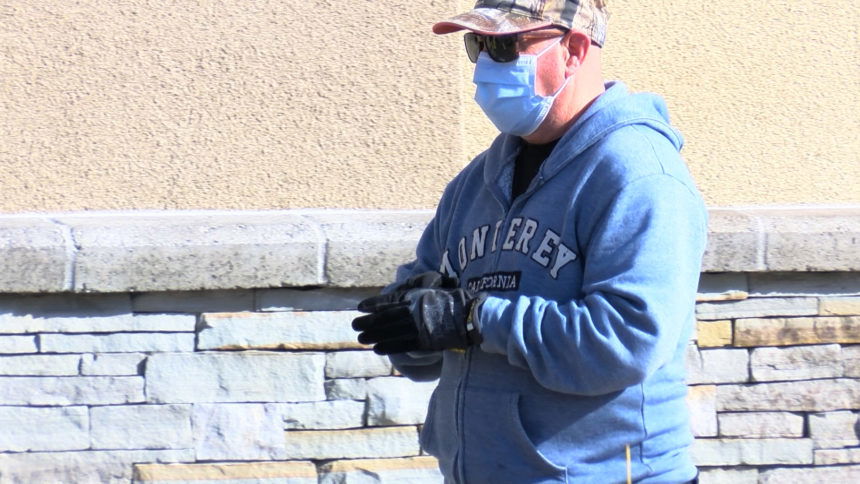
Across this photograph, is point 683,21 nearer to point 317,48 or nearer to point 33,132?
point 317,48

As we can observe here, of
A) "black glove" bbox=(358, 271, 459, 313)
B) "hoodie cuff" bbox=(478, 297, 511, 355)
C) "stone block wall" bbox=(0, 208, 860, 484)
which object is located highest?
"hoodie cuff" bbox=(478, 297, 511, 355)

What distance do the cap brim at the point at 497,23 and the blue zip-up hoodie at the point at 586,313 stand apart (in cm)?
18

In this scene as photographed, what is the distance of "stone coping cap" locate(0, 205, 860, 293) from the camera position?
3.07 meters

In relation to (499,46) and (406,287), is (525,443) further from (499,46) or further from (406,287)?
(499,46)

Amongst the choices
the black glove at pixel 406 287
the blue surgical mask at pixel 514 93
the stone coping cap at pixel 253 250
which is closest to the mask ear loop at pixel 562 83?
the blue surgical mask at pixel 514 93

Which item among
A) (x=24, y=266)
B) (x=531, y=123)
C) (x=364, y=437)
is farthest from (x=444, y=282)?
(x=24, y=266)

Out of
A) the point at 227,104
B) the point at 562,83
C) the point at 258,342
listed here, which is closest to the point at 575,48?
the point at 562,83

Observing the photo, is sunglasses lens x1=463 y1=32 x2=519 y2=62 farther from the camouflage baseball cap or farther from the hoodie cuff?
the hoodie cuff

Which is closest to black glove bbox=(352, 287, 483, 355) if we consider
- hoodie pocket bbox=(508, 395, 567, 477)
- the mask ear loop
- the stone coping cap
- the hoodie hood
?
hoodie pocket bbox=(508, 395, 567, 477)

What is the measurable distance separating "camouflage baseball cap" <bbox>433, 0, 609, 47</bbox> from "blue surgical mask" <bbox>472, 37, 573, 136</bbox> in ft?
0.14

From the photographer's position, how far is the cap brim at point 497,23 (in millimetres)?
1776

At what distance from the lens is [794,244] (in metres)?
3.23

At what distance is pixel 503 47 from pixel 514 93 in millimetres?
A: 83

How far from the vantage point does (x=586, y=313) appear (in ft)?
5.32
